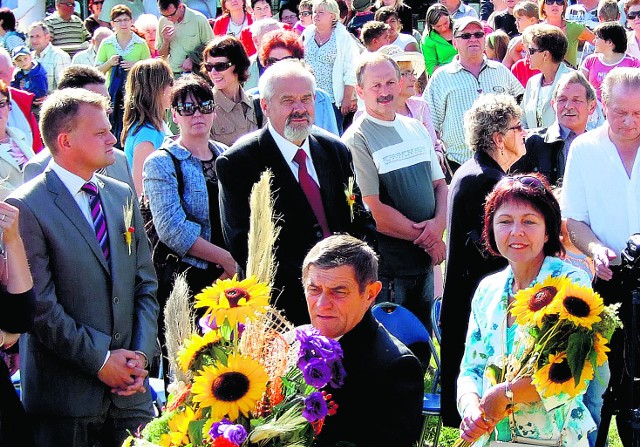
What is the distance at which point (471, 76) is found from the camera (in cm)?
834

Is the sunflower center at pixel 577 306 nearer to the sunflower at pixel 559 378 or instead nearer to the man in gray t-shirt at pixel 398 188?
the sunflower at pixel 559 378

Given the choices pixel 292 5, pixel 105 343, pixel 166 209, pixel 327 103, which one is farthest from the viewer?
pixel 292 5

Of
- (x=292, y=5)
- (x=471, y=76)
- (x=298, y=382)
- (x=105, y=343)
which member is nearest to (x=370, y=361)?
(x=298, y=382)

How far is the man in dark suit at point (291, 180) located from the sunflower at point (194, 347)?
1.80 meters

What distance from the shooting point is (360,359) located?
320 cm

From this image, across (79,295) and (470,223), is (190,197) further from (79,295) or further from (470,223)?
Result: (470,223)

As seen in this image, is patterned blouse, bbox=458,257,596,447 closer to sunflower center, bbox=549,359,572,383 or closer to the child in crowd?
sunflower center, bbox=549,359,572,383

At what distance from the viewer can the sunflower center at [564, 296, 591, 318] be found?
3133 mm

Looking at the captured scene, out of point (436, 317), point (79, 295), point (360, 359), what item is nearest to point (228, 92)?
point (436, 317)

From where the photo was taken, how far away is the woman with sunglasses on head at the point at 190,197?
17.2 feet

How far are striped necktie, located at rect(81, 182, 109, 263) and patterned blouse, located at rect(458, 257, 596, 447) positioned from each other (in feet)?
5.20

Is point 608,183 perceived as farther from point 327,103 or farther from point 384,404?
point 327,103

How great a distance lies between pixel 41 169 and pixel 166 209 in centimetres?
78

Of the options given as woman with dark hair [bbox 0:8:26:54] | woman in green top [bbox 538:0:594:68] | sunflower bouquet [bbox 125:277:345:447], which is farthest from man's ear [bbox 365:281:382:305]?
woman with dark hair [bbox 0:8:26:54]
